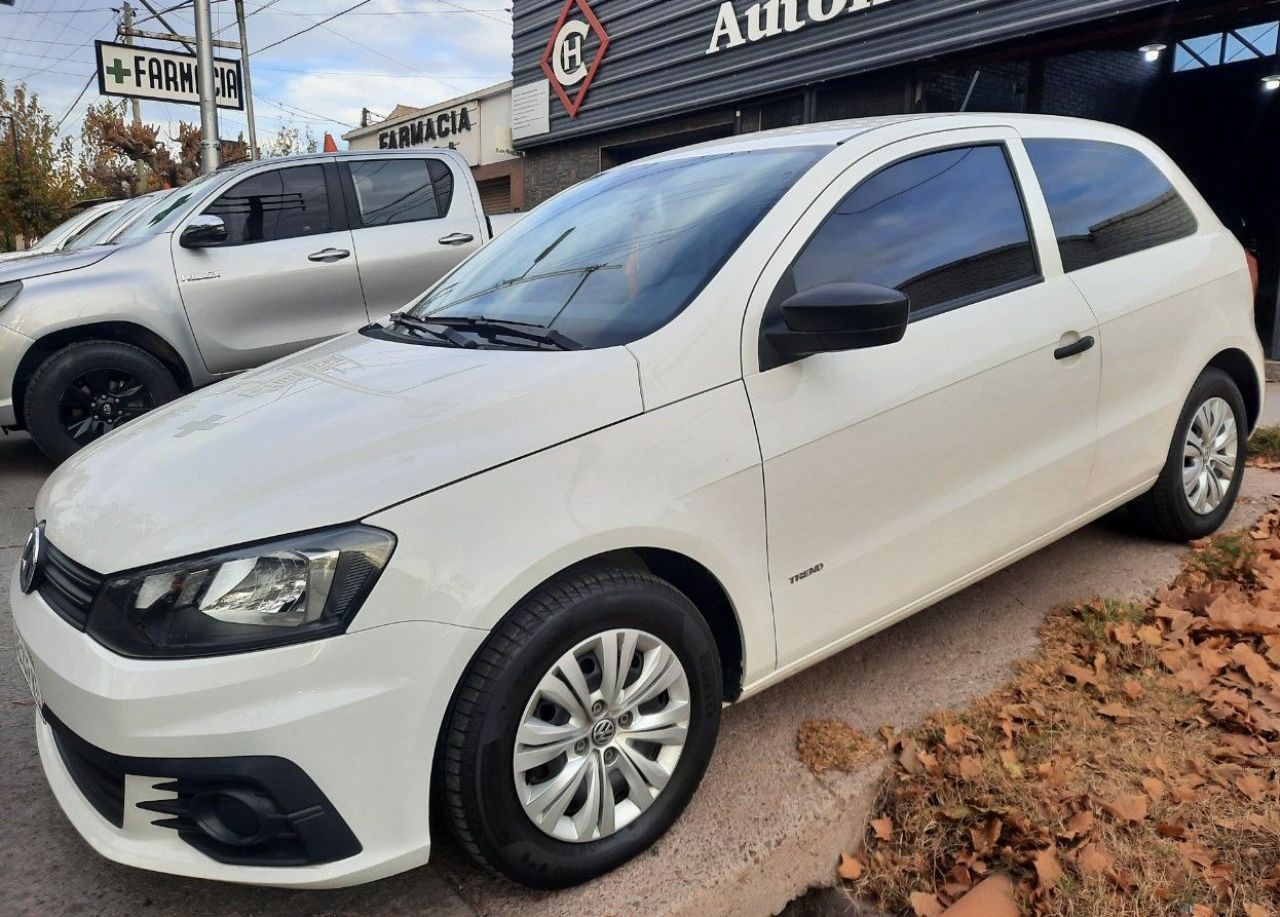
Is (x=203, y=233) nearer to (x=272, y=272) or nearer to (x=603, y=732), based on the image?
(x=272, y=272)

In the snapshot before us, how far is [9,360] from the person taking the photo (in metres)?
5.01

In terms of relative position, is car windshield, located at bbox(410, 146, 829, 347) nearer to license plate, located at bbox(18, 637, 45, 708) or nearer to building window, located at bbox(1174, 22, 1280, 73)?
license plate, located at bbox(18, 637, 45, 708)

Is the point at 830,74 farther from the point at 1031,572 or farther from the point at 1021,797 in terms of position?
the point at 1021,797

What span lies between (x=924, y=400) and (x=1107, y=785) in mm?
1056

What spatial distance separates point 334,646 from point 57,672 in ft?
1.97

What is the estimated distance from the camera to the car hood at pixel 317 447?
1.73 m

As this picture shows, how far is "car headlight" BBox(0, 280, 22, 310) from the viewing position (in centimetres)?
500

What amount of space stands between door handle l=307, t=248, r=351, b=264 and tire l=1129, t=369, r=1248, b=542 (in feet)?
15.6

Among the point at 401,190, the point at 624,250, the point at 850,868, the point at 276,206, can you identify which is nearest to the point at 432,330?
the point at 624,250

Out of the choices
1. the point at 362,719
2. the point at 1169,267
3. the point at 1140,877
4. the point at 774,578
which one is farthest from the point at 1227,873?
the point at 1169,267

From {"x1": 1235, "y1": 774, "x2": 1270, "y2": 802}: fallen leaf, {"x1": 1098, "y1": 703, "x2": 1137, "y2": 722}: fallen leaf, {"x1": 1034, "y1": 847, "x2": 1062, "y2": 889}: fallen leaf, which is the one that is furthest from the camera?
{"x1": 1098, "y1": 703, "x2": 1137, "y2": 722}: fallen leaf

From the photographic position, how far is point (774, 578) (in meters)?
2.22

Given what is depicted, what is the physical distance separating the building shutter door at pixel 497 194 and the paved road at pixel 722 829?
13.8 meters

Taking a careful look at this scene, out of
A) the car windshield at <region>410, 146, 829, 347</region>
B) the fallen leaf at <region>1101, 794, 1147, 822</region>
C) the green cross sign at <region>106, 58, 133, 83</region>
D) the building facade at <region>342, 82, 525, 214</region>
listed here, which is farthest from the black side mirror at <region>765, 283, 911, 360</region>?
the green cross sign at <region>106, 58, 133, 83</region>
